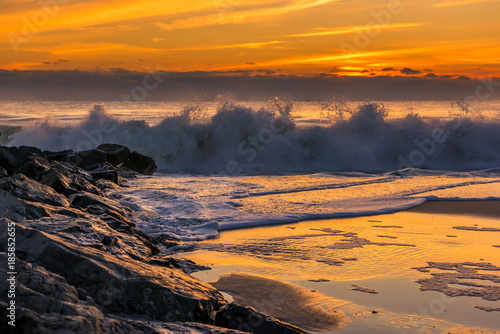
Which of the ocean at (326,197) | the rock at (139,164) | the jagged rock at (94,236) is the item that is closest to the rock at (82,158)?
the ocean at (326,197)

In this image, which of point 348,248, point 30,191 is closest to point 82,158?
point 30,191

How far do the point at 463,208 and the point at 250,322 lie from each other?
7.76m

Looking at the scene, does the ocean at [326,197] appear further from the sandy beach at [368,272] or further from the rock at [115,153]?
the rock at [115,153]

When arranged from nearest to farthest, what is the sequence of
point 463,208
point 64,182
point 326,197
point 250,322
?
point 250,322, point 64,182, point 463,208, point 326,197

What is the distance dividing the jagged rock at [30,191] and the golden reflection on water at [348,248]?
1935 mm

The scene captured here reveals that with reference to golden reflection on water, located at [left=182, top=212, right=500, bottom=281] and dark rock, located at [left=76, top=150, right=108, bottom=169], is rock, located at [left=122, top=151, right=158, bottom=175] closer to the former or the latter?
dark rock, located at [left=76, top=150, right=108, bottom=169]

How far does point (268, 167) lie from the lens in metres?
18.5

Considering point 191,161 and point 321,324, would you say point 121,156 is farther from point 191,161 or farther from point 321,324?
point 321,324

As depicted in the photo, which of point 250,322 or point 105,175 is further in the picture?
point 105,175

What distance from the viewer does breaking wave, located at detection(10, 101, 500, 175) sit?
64.0ft

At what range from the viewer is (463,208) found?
10320 mm

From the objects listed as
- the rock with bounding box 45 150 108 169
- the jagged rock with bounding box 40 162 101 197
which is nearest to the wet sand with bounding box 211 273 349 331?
the jagged rock with bounding box 40 162 101 197

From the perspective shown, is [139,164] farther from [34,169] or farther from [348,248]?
[348,248]

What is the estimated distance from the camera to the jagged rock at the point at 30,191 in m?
6.50
